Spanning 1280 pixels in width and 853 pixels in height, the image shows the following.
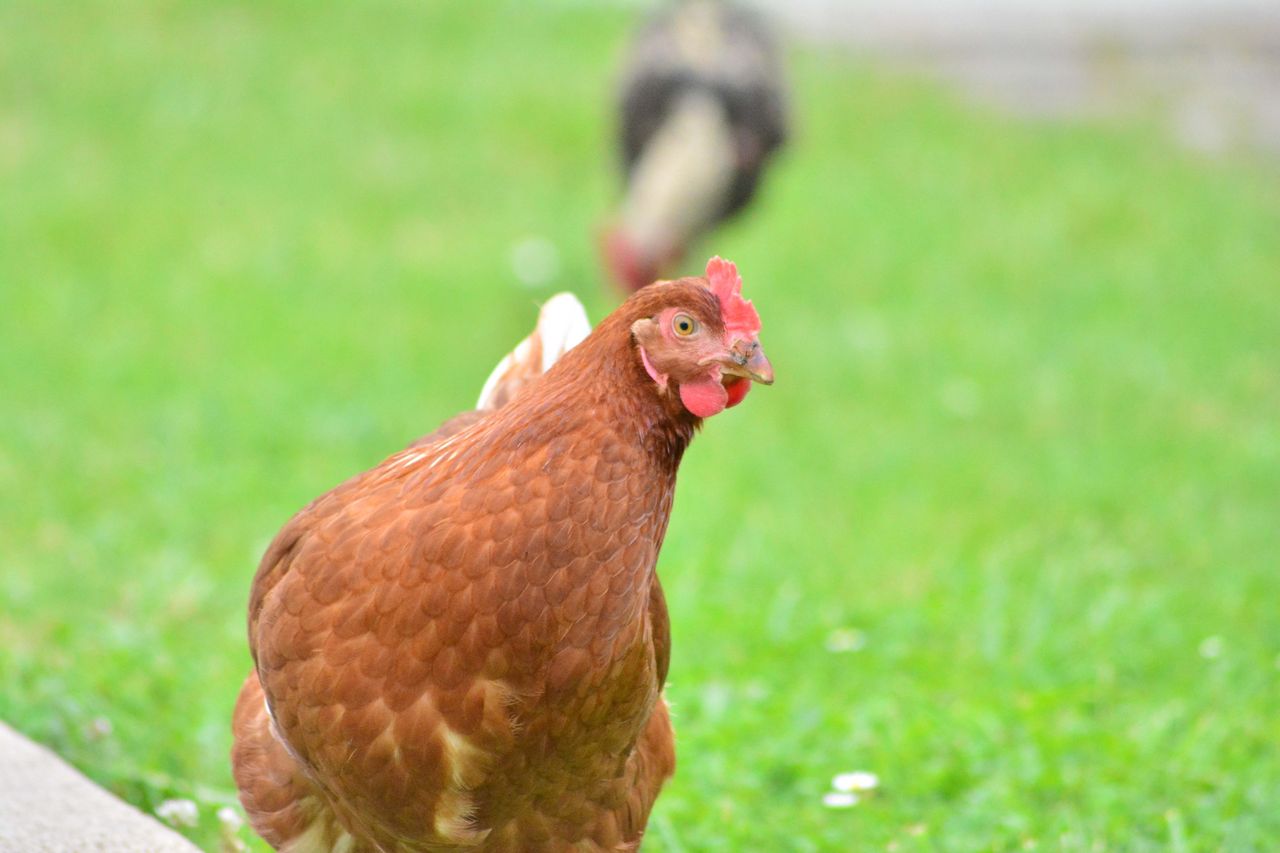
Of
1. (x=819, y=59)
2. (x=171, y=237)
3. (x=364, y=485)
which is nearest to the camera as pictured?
(x=364, y=485)

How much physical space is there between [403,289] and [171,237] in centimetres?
121

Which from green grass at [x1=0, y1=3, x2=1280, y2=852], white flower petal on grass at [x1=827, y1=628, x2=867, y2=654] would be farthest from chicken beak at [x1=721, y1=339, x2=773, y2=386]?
white flower petal on grass at [x1=827, y1=628, x2=867, y2=654]

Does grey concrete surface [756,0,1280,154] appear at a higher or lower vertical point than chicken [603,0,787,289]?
higher

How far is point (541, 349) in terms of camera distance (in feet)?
10.3

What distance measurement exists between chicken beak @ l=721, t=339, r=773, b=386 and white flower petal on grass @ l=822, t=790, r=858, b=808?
138 centimetres

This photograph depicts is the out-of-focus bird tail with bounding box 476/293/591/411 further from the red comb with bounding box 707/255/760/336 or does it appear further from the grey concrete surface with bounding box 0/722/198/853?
the grey concrete surface with bounding box 0/722/198/853

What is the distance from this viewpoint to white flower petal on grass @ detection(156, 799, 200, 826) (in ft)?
10.3

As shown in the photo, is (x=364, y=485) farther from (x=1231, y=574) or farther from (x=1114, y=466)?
(x=1114, y=466)

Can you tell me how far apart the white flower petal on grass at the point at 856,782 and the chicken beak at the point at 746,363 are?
143 cm

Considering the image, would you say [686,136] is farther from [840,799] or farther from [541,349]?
[840,799]

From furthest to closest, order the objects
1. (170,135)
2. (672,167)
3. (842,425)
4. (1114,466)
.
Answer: (170,135) → (672,167) → (842,425) → (1114,466)

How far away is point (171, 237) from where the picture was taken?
25.3 feet

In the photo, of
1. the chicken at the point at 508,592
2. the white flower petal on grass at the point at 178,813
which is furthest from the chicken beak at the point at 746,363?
the white flower petal on grass at the point at 178,813

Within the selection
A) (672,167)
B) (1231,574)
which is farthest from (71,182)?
(1231,574)
